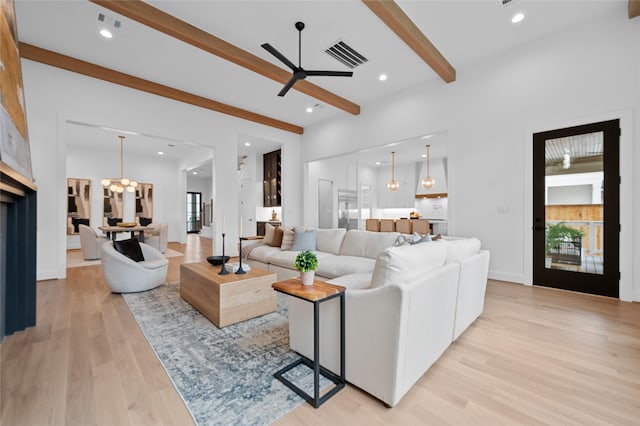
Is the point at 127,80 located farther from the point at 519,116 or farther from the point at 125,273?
the point at 519,116

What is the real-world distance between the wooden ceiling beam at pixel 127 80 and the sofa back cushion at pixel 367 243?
13.5ft

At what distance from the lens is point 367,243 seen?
3.92 metres

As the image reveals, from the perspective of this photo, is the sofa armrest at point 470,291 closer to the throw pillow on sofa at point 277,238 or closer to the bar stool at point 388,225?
the throw pillow on sofa at point 277,238

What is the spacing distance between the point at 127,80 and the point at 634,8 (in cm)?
718

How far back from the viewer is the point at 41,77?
411 cm

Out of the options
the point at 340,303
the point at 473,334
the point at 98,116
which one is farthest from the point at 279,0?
the point at 473,334

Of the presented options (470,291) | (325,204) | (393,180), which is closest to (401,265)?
(470,291)

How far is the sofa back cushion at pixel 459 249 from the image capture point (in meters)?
2.26

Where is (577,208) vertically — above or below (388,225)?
above

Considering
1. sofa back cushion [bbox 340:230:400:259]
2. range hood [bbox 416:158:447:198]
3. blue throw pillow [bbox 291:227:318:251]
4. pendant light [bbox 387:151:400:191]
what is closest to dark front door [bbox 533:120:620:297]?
sofa back cushion [bbox 340:230:400:259]

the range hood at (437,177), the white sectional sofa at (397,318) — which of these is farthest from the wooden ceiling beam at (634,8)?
the range hood at (437,177)

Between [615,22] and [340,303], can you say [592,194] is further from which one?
[340,303]

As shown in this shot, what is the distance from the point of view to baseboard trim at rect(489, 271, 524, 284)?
159 inches

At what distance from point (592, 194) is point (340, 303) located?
404cm
